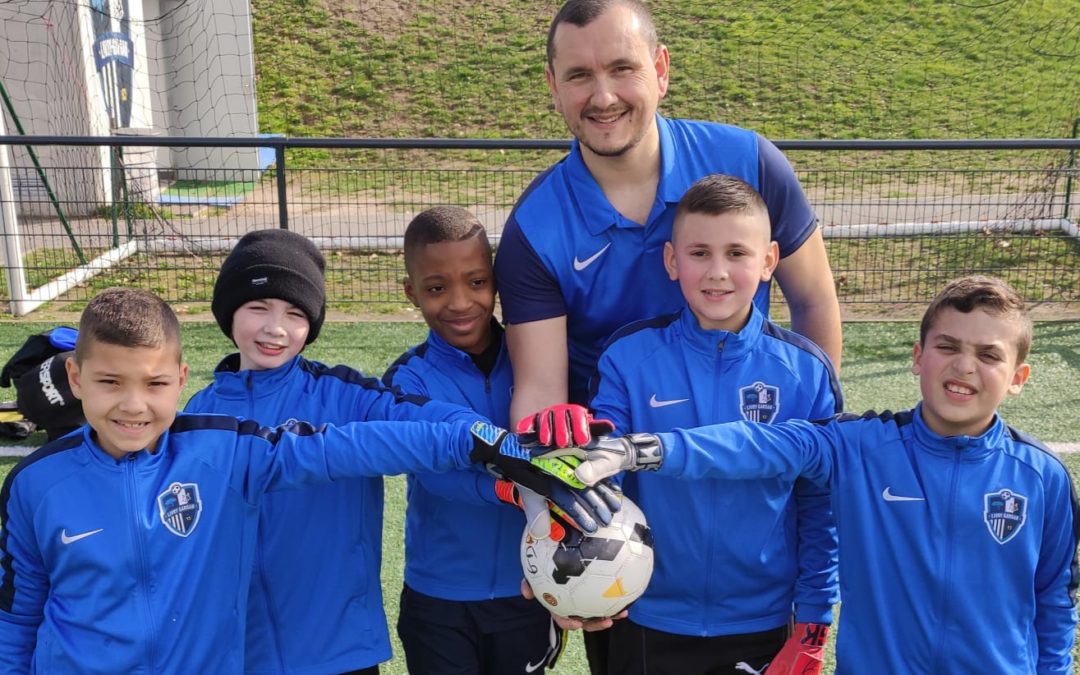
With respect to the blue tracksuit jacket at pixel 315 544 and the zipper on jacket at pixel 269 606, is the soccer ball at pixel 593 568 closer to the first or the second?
the blue tracksuit jacket at pixel 315 544

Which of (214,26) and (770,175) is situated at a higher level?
(214,26)

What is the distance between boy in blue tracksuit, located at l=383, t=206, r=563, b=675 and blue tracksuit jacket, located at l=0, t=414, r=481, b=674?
1.09 ft

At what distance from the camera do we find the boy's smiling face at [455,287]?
2.72 metres

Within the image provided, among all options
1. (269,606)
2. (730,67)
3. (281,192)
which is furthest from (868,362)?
(730,67)

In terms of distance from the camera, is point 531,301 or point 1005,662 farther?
point 531,301

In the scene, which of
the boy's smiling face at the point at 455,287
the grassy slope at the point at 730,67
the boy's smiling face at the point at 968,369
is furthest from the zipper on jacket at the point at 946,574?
the grassy slope at the point at 730,67

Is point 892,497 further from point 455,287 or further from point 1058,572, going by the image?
point 455,287

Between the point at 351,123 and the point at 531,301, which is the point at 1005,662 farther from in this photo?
the point at 351,123

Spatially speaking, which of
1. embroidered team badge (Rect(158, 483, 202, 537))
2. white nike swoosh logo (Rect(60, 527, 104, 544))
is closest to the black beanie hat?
embroidered team badge (Rect(158, 483, 202, 537))

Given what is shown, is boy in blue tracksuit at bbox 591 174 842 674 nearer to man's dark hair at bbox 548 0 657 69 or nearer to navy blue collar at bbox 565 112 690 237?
navy blue collar at bbox 565 112 690 237

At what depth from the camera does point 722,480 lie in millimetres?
2463

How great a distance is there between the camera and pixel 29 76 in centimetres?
1159

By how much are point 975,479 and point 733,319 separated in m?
0.67

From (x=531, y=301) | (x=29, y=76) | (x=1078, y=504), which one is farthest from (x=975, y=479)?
(x=29, y=76)
